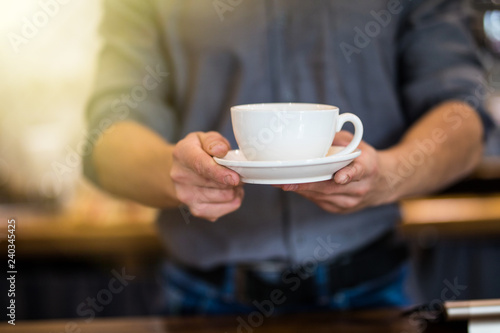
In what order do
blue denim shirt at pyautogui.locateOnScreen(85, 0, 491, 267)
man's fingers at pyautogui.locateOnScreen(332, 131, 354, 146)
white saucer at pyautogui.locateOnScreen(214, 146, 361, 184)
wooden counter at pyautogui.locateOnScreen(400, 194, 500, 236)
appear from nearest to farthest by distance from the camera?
white saucer at pyautogui.locateOnScreen(214, 146, 361, 184) < man's fingers at pyautogui.locateOnScreen(332, 131, 354, 146) < blue denim shirt at pyautogui.locateOnScreen(85, 0, 491, 267) < wooden counter at pyautogui.locateOnScreen(400, 194, 500, 236)

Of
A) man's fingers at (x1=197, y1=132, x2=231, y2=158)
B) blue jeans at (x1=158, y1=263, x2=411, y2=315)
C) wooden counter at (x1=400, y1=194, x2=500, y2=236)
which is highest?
man's fingers at (x1=197, y1=132, x2=231, y2=158)

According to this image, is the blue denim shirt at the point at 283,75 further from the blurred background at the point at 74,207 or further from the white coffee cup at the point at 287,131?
the blurred background at the point at 74,207

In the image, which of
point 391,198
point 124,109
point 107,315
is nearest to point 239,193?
point 391,198

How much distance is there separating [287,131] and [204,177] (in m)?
0.11

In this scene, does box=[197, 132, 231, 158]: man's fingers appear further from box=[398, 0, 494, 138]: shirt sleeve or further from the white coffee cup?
box=[398, 0, 494, 138]: shirt sleeve

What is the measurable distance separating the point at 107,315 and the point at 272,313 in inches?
37.5

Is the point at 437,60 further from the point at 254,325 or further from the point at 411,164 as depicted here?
the point at 254,325

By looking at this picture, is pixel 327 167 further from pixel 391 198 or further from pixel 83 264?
pixel 83 264

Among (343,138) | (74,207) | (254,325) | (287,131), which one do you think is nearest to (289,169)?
(287,131)

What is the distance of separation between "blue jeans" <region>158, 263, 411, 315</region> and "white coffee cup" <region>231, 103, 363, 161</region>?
1.12ft

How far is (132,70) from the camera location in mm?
916

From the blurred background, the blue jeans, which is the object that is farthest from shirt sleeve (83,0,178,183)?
the blurred background

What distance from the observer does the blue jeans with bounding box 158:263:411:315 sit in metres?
0.87

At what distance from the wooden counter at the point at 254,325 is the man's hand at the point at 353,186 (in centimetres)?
16
